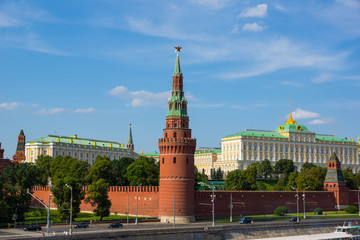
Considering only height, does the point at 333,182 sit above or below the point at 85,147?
below

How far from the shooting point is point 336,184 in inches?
4776

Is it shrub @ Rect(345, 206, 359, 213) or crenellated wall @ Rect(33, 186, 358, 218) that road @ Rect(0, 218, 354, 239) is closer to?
crenellated wall @ Rect(33, 186, 358, 218)

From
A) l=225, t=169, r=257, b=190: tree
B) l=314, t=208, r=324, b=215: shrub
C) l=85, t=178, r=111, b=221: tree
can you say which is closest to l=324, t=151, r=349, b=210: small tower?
l=314, t=208, r=324, b=215: shrub

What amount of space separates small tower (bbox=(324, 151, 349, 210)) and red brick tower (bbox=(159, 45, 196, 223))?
154ft

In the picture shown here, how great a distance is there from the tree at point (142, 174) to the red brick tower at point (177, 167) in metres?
29.3

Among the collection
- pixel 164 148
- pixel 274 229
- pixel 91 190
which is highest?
pixel 164 148

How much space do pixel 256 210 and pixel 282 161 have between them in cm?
7552

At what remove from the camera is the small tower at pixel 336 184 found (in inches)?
4734

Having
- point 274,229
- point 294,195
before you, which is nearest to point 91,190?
point 274,229

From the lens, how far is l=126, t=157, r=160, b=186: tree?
389 ft

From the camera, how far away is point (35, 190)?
398ft

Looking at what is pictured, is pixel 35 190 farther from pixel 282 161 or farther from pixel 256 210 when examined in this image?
pixel 282 161

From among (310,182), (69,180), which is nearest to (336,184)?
(310,182)

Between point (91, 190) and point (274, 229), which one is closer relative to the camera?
point (274, 229)
